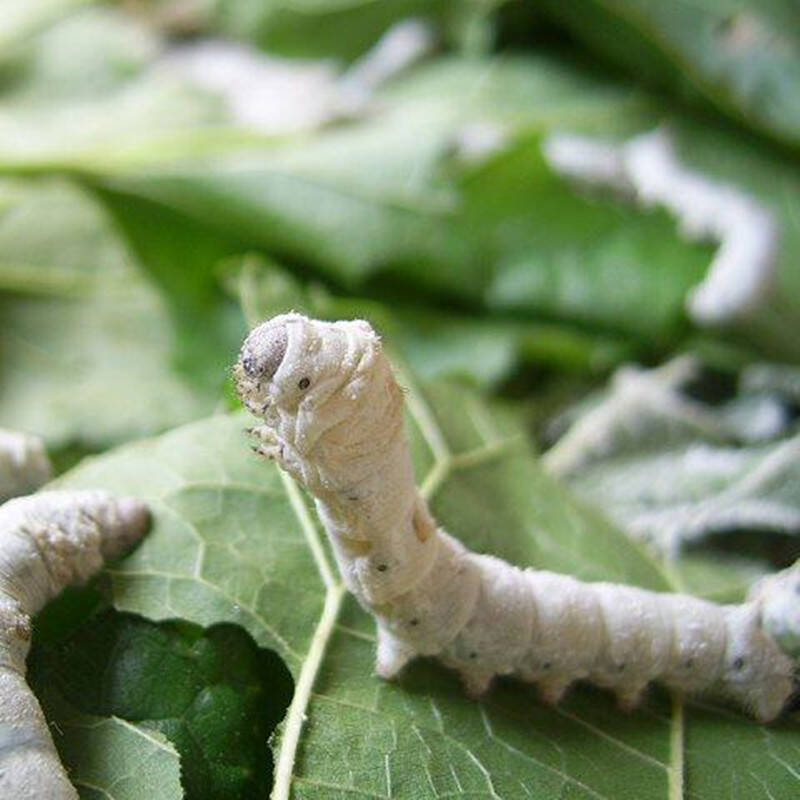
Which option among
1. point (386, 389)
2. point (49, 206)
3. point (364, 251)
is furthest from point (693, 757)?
point (49, 206)

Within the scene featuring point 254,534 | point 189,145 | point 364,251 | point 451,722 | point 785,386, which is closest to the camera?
point 451,722

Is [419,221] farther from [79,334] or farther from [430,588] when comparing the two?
[430,588]

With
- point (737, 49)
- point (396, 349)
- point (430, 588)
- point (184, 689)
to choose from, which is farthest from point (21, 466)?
point (737, 49)

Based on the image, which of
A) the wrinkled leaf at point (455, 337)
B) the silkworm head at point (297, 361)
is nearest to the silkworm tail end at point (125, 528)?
the silkworm head at point (297, 361)

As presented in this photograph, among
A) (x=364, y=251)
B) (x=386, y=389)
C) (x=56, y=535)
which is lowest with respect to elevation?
(x=364, y=251)

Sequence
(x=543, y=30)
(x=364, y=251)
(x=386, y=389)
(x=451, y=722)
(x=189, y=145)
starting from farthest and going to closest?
(x=543, y=30) → (x=189, y=145) → (x=364, y=251) → (x=451, y=722) → (x=386, y=389)

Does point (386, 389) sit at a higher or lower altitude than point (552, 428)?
higher

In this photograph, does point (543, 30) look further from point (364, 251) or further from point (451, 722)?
point (451, 722)

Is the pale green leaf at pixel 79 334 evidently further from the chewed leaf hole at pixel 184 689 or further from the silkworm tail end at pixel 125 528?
the chewed leaf hole at pixel 184 689

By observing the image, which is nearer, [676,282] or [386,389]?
[386,389]
